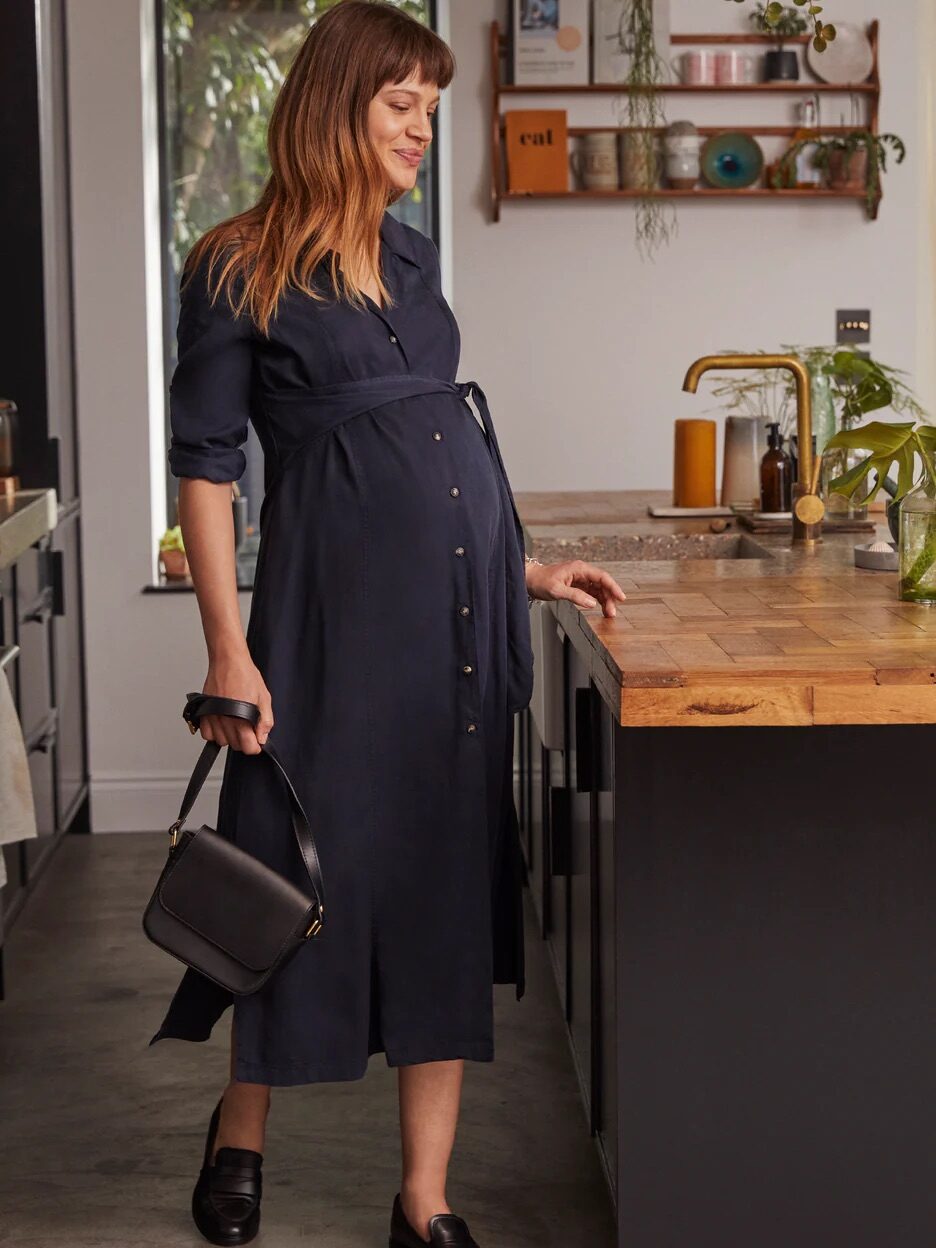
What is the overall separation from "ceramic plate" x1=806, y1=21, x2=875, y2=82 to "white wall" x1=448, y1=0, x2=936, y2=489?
0.19 ft

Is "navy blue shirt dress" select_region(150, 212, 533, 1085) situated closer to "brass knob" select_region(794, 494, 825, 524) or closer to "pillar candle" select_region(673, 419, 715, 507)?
"brass knob" select_region(794, 494, 825, 524)

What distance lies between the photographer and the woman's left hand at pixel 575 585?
209 cm

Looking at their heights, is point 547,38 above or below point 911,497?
above

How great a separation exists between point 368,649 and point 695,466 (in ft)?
6.17

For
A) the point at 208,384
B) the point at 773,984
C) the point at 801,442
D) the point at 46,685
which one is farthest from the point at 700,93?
the point at 773,984

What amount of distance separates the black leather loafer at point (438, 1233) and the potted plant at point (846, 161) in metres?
3.19

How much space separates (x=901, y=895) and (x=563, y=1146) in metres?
0.93

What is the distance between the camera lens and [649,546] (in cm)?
330

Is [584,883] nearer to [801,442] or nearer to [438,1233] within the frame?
[438,1233]

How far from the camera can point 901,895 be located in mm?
1868

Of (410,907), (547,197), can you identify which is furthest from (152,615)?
(410,907)

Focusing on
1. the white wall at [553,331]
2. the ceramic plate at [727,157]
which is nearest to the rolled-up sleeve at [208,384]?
the white wall at [553,331]

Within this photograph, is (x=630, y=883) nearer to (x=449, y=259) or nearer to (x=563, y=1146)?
(x=563, y=1146)

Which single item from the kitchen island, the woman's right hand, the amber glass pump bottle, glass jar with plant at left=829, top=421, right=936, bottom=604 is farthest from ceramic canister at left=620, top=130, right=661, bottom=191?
the woman's right hand
